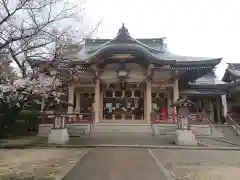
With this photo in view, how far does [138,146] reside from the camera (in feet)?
46.4

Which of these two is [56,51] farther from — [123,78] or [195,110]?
[195,110]

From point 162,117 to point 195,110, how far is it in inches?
350

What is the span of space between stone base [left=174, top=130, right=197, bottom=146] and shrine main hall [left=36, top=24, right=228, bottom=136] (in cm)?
508

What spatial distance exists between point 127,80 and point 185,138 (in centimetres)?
945

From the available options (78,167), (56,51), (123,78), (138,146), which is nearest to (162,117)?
(123,78)

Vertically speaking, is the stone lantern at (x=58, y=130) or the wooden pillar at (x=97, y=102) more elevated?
the wooden pillar at (x=97, y=102)

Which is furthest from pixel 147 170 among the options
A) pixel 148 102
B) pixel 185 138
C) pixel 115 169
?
pixel 148 102

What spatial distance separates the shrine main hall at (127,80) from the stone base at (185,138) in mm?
5083

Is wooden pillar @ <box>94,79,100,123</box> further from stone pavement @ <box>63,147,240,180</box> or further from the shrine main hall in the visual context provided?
stone pavement @ <box>63,147,240,180</box>

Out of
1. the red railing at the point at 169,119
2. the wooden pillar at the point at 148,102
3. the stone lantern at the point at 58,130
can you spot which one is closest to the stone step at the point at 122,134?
the red railing at the point at 169,119

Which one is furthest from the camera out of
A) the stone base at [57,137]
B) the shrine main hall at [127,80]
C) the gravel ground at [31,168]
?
the shrine main hall at [127,80]

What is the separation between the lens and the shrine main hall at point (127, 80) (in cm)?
2227

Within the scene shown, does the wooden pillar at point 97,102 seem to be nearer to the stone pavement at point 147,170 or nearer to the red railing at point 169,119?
the red railing at point 169,119

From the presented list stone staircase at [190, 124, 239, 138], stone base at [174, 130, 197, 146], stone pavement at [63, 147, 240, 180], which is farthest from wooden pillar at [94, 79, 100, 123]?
stone pavement at [63, 147, 240, 180]
